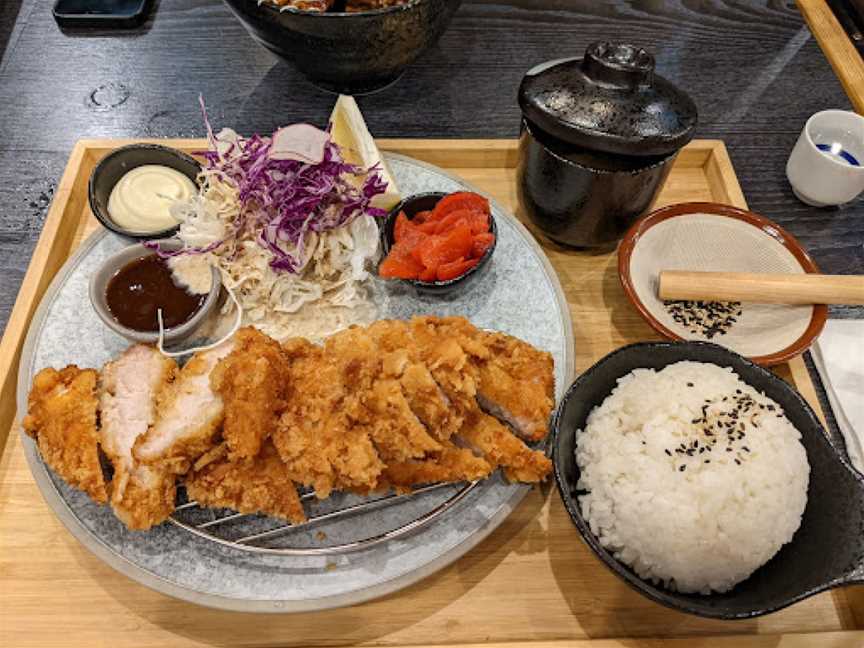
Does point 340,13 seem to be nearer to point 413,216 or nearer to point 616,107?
point 413,216

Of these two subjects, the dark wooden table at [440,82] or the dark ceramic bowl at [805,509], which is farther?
the dark wooden table at [440,82]

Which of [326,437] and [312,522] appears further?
[312,522]

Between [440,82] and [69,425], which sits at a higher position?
[440,82]

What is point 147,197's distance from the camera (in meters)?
2.57

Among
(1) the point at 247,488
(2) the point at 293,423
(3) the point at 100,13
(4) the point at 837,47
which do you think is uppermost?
(4) the point at 837,47

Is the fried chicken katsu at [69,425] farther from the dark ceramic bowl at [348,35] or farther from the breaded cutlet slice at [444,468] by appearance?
the dark ceramic bowl at [348,35]

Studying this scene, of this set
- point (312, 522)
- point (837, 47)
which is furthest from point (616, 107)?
point (837, 47)

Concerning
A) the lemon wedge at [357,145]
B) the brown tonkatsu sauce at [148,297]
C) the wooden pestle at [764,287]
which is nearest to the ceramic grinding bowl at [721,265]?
the wooden pestle at [764,287]

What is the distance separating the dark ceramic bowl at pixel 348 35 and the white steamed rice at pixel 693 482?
68.0 inches

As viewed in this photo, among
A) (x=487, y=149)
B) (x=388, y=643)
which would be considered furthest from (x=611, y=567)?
(x=487, y=149)

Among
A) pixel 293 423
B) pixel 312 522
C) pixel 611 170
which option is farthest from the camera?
pixel 611 170

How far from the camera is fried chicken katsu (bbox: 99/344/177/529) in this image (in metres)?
1.83

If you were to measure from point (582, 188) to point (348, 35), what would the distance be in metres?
1.10

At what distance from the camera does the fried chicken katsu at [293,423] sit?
1.85m
